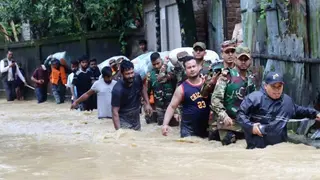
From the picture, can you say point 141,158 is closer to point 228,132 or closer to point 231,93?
point 228,132

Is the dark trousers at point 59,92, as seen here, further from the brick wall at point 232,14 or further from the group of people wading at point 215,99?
the group of people wading at point 215,99

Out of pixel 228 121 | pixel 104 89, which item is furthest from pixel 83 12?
pixel 228 121

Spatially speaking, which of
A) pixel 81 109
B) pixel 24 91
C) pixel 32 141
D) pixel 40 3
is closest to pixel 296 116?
pixel 32 141

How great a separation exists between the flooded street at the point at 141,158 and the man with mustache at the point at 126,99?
8.2 inches

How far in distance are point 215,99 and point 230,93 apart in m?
0.22

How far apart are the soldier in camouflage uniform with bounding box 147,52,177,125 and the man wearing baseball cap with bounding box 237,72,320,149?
4368 millimetres

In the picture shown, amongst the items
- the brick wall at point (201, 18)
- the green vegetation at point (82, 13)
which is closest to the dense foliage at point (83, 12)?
the green vegetation at point (82, 13)

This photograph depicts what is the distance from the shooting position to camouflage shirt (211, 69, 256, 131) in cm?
789

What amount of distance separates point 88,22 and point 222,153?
1335 centimetres

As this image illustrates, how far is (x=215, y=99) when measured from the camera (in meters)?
7.90

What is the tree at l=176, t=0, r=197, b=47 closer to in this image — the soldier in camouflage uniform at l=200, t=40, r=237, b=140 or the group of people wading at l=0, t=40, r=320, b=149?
the group of people wading at l=0, t=40, r=320, b=149

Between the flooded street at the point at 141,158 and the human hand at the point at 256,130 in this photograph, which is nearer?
the flooded street at the point at 141,158

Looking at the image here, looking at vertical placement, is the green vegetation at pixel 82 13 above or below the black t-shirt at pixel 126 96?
above

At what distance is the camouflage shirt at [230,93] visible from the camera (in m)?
7.89
